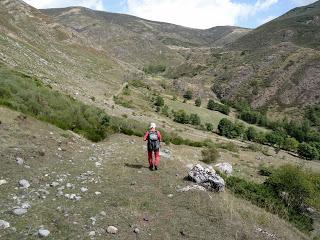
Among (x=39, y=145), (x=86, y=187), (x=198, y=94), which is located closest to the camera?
(x=86, y=187)

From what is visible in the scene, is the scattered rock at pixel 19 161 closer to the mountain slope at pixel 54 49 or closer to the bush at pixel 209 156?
the bush at pixel 209 156

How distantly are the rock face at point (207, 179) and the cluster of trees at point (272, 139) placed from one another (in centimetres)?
7864

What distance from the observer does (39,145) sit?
58.1 ft

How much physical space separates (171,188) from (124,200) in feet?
8.39

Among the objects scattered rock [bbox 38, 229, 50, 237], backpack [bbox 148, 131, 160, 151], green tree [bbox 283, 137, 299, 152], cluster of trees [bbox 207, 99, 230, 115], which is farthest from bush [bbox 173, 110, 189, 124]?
scattered rock [bbox 38, 229, 50, 237]

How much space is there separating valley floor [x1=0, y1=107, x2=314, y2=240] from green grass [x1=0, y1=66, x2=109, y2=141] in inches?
186

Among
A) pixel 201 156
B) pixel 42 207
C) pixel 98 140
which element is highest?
pixel 42 207

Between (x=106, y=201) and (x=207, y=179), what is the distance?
14.5 ft

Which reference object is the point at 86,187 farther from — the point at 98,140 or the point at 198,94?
the point at 198,94

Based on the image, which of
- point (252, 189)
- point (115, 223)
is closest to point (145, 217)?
point (115, 223)

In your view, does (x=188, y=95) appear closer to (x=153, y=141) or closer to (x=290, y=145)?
(x=290, y=145)

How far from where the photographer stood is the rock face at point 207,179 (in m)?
15.1

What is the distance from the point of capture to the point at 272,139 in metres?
99.1

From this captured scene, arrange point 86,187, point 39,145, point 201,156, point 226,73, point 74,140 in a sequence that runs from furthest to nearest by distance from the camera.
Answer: point 226,73
point 201,156
point 74,140
point 39,145
point 86,187
